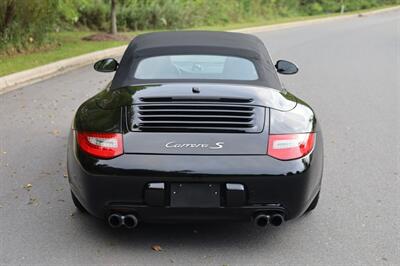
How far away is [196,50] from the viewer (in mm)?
5027

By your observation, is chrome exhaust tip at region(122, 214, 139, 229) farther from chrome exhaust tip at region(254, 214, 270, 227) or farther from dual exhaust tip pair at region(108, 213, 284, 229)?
chrome exhaust tip at region(254, 214, 270, 227)

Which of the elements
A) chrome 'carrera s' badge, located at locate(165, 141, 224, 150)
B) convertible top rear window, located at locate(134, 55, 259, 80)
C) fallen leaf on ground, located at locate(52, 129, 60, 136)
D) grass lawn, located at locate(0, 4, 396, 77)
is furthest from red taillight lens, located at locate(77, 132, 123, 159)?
grass lawn, located at locate(0, 4, 396, 77)

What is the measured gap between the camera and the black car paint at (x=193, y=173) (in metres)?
3.69

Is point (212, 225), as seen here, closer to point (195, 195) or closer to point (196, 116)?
point (195, 195)

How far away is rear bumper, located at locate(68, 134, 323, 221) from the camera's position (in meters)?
3.69

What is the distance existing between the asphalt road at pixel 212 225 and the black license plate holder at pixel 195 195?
1.37 ft

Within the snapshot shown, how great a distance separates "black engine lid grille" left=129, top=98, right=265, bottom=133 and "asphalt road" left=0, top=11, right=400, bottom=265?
2.85 ft

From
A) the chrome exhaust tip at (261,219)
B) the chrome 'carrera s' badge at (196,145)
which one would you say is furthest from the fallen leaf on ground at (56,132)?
the chrome exhaust tip at (261,219)

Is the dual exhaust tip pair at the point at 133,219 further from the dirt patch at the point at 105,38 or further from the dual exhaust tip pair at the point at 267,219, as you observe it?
the dirt patch at the point at 105,38

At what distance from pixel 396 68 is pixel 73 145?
1178cm

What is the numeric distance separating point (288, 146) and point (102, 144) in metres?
1.21

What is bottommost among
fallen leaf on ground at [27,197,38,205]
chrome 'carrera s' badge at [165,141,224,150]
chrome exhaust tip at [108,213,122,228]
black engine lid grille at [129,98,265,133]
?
fallen leaf on ground at [27,197,38,205]

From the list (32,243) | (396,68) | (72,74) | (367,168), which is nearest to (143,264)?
(32,243)

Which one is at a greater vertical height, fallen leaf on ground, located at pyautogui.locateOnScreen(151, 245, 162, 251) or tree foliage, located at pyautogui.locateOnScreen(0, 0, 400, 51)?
fallen leaf on ground, located at pyautogui.locateOnScreen(151, 245, 162, 251)
